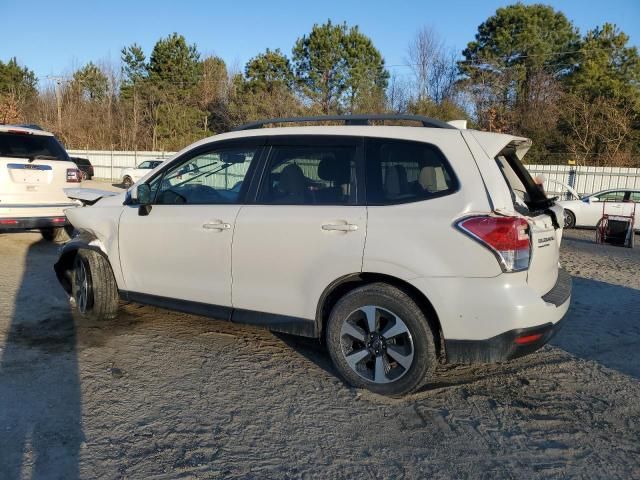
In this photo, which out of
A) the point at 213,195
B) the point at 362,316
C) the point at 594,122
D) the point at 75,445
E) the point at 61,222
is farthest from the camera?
the point at 594,122

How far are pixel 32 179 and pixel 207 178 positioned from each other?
15.5ft

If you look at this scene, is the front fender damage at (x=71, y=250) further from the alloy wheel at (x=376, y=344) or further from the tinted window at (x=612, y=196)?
the tinted window at (x=612, y=196)

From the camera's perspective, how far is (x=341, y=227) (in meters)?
3.59

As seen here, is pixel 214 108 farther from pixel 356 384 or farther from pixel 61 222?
pixel 356 384

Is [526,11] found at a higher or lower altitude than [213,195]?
higher

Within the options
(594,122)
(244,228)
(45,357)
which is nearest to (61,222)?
(45,357)

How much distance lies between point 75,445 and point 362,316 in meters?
1.93

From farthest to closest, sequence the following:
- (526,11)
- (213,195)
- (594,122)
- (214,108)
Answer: (214,108) < (526,11) < (594,122) < (213,195)

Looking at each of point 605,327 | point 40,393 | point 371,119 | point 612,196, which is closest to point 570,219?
point 612,196

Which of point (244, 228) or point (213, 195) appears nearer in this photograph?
point (244, 228)

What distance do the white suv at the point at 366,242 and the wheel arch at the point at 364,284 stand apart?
1cm

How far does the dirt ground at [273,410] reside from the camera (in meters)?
2.80

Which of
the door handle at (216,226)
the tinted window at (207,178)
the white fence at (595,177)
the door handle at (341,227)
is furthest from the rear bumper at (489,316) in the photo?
the white fence at (595,177)

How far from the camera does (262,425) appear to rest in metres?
3.20
